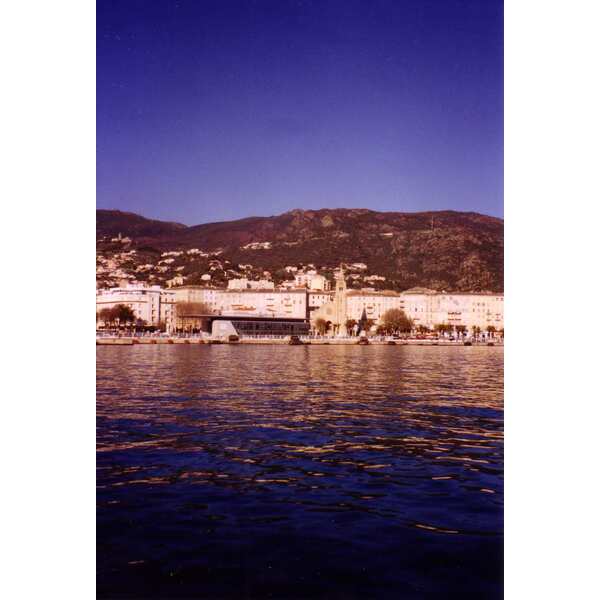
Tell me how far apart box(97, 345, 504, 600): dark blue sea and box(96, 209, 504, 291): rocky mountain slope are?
5.66 ft

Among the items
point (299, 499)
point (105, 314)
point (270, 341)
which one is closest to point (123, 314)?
point (105, 314)

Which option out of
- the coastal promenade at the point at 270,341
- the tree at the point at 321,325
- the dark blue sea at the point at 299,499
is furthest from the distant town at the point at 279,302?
the dark blue sea at the point at 299,499

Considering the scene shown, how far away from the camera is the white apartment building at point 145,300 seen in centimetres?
1223

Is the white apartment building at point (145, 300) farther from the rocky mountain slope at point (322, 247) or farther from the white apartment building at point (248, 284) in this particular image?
the white apartment building at point (248, 284)

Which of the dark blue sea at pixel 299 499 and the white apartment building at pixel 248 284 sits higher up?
the white apartment building at pixel 248 284

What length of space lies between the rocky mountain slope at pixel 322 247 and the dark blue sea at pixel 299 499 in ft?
5.66

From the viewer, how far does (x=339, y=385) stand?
11.5 m

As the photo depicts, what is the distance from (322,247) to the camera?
47.4ft

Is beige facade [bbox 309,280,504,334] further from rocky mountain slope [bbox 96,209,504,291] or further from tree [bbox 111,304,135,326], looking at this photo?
tree [bbox 111,304,135,326]
